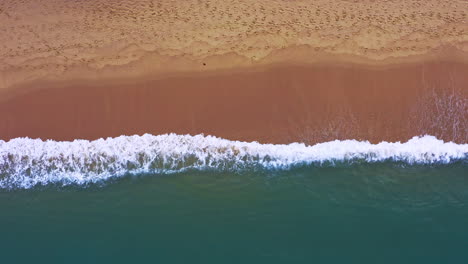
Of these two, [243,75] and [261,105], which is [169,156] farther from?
[243,75]

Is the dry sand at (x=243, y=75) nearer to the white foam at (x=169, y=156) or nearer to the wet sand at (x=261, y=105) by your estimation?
the wet sand at (x=261, y=105)

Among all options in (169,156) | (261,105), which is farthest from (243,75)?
(169,156)

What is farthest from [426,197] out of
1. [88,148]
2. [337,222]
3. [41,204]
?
[41,204]

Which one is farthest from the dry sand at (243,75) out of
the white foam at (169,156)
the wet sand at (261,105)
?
the white foam at (169,156)

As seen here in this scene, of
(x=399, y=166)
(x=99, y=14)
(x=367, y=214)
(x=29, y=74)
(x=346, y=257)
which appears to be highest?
(x=99, y=14)

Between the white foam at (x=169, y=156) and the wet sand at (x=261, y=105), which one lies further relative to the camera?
→ the wet sand at (x=261, y=105)

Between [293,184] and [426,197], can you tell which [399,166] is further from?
[293,184]

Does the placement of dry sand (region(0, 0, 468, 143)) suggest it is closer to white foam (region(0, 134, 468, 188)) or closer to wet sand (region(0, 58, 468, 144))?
wet sand (region(0, 58, 468, 144))
